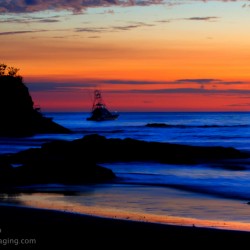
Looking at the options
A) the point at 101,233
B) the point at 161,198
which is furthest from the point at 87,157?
the point at 101,233

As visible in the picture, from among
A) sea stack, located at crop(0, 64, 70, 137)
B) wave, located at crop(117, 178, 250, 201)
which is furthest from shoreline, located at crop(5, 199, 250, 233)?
sea stack, located at crop(0, 64, 70, 137)

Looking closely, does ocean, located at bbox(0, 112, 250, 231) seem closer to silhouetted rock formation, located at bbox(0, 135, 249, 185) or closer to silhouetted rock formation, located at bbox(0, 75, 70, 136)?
silhouetted rock formation, located at bbox(0, 135, 249, 185)

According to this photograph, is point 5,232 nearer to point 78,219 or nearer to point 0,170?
point 78,219

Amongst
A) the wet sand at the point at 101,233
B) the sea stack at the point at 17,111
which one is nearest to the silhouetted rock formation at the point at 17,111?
the sea stack at the point at 17,111

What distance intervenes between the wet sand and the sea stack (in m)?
74.8

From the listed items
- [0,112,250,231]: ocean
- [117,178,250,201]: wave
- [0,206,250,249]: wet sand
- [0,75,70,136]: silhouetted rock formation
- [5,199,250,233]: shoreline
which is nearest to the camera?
[0,206,250,249]: wet sand

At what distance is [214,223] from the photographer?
57.7 feet

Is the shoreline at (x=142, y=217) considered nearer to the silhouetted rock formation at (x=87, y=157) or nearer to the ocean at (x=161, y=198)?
the ocean at (x=161, y=198)

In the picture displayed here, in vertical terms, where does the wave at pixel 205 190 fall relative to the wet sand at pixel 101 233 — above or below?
below

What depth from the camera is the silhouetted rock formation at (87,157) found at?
1174 inches

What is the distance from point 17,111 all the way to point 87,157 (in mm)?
51237

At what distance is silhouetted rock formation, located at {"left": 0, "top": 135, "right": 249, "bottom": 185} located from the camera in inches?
1174

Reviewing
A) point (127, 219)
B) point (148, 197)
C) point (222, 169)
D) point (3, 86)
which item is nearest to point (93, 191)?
point (148, 197)

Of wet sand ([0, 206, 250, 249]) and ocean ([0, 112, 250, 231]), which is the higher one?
wet sand ([0, 206, 250, 249])
